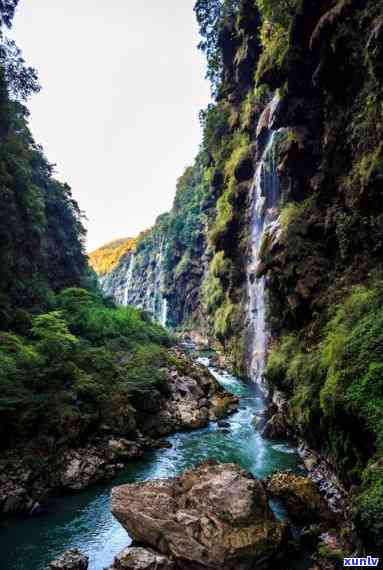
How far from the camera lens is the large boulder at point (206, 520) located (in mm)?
7258

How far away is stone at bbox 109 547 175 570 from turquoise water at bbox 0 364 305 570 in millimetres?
631

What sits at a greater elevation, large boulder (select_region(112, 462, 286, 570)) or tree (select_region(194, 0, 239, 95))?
tree (select_region(194, 0, 239, 95))

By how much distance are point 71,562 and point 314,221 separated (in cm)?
1485

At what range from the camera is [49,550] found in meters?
8.64

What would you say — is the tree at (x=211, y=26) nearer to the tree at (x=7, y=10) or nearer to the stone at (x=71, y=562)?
the tree at (x=7, y=10)

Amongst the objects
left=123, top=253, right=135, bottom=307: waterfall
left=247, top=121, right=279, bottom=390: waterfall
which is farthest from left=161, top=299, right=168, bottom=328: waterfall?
left=247, top=121, right=279, bottom=390: waterfall

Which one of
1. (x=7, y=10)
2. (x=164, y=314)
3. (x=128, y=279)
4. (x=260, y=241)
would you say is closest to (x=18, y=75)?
(x=7, y=10)

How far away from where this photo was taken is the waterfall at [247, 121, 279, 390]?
80.5 ft

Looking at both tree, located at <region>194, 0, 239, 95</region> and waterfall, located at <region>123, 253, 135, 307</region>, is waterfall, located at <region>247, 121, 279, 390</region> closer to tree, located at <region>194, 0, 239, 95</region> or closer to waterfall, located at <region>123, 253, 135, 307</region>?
tree, located at <region>194, 0, 239, 95</region>

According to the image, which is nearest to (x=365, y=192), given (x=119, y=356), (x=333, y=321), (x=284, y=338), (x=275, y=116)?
(x=333, y=321)

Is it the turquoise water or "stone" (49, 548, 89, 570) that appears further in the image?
the turquoise water

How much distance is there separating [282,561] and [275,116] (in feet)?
66.7

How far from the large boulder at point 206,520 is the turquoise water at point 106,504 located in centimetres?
114

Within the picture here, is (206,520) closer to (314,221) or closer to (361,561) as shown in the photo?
(361,561)
